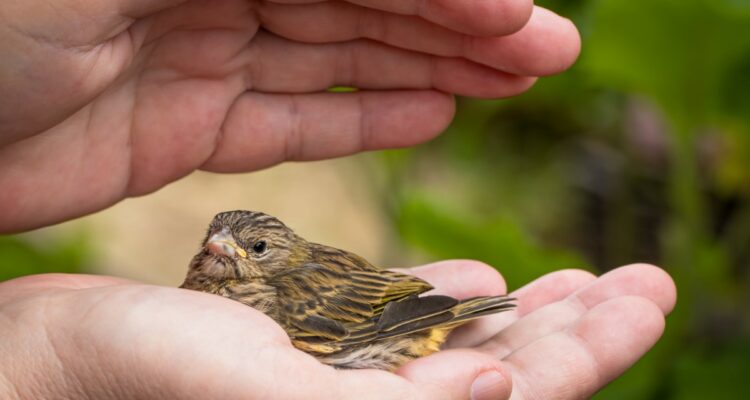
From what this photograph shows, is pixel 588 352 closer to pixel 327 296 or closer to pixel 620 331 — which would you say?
pixel 620 331

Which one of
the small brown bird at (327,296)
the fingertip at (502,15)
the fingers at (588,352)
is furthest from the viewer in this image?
the small brown bird at (327,296)

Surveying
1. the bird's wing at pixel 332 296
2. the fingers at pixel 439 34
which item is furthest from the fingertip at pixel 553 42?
the bird's wing at pixel 332 296

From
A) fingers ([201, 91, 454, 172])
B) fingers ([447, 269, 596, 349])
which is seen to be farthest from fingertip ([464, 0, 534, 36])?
fingers ([447, 269, 596, 349])

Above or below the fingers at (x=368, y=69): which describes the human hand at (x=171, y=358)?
below

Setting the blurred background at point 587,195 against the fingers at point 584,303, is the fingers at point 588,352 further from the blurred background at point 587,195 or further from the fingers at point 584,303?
the blurred background at point 587,195

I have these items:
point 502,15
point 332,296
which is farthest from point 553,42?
point 332,296

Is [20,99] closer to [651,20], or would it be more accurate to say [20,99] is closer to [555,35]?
[555,35]

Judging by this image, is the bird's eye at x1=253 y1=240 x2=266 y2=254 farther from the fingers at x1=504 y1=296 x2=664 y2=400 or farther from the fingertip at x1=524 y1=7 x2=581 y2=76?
the fingertip at x1=524 y1=7 x2=581 y2=76
